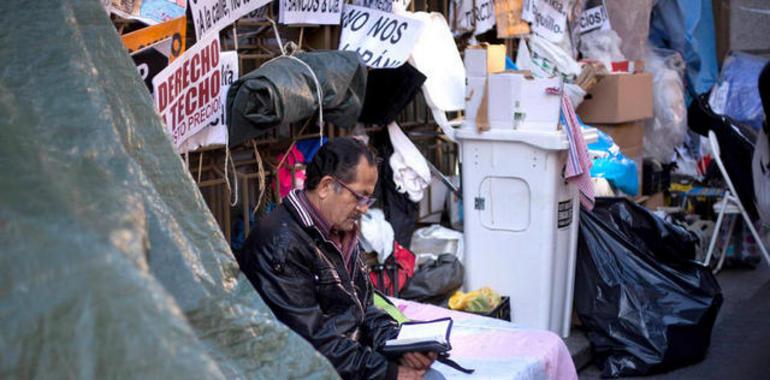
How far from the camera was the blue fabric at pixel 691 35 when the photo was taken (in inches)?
448

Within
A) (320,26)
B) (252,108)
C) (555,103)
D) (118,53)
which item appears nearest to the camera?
(118,53)

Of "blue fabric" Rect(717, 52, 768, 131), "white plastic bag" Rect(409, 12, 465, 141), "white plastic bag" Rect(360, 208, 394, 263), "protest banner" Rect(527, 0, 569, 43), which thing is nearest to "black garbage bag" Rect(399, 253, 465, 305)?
"white plastic bag" Rect(360, 208, 394, 263)

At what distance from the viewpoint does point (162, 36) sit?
15.7 ft

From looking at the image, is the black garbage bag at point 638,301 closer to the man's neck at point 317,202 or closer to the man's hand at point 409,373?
the man's hand at point 409,373

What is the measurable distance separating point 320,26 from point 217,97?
47.0 inches

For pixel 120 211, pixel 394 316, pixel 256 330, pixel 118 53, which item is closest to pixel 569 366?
pixel 394 316

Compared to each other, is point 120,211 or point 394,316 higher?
point 120,211

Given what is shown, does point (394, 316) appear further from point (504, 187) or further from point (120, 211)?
point (120, 211)

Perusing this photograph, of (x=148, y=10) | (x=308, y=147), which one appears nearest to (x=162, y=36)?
(x=148, y=10)

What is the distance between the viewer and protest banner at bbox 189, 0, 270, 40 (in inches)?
198

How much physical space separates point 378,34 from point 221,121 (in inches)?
57.0

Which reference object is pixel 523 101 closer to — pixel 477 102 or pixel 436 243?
pixel 477 102

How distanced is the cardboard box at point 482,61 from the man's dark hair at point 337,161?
240cm

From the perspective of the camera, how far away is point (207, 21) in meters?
5.10
